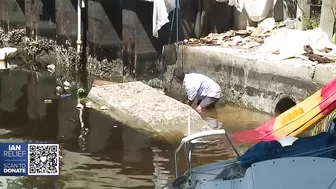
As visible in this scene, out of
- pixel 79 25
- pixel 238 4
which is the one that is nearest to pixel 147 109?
pixel 238 4

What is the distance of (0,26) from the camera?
80.3 ft

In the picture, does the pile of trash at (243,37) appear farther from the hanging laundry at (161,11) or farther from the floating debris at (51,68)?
the floating debris at (51,68)

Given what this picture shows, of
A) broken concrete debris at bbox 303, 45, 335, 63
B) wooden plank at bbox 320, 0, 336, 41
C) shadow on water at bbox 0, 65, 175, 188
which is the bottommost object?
shadow on water at bbox 0, 65, 175, 188

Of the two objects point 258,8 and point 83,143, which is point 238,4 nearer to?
point 258,8

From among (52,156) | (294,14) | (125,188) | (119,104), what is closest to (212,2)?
(294,14)

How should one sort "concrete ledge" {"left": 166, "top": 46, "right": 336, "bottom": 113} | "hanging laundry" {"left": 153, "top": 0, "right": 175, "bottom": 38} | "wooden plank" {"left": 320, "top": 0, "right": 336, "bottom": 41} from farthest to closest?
"hanging laundry" {"left": 153, "top": 0, "right": 175, "bottom": 38} → "wooden plank" {"left": 320, "top": 0, "right": 336, "bottom": 41} → "concrete ledge" {"left": 166, "top": 46, "right": 336, "bottom": 113}

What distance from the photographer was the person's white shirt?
12328 mm

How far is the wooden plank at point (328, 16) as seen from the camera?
40.3 ft

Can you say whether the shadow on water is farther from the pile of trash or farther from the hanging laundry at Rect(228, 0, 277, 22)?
the hanging laundry at Rect(228, 0, 277, 22)

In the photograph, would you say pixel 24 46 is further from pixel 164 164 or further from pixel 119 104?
pixel 164 164

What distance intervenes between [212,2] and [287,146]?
415 inches

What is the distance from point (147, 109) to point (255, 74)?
2.60m

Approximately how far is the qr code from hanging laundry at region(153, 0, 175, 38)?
8.39m

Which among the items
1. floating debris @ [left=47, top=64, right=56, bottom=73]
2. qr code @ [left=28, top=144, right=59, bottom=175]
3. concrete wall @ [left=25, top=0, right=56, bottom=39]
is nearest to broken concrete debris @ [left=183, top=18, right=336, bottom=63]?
floating debris @ [left=47, top=64, right=56, bottom=73]
